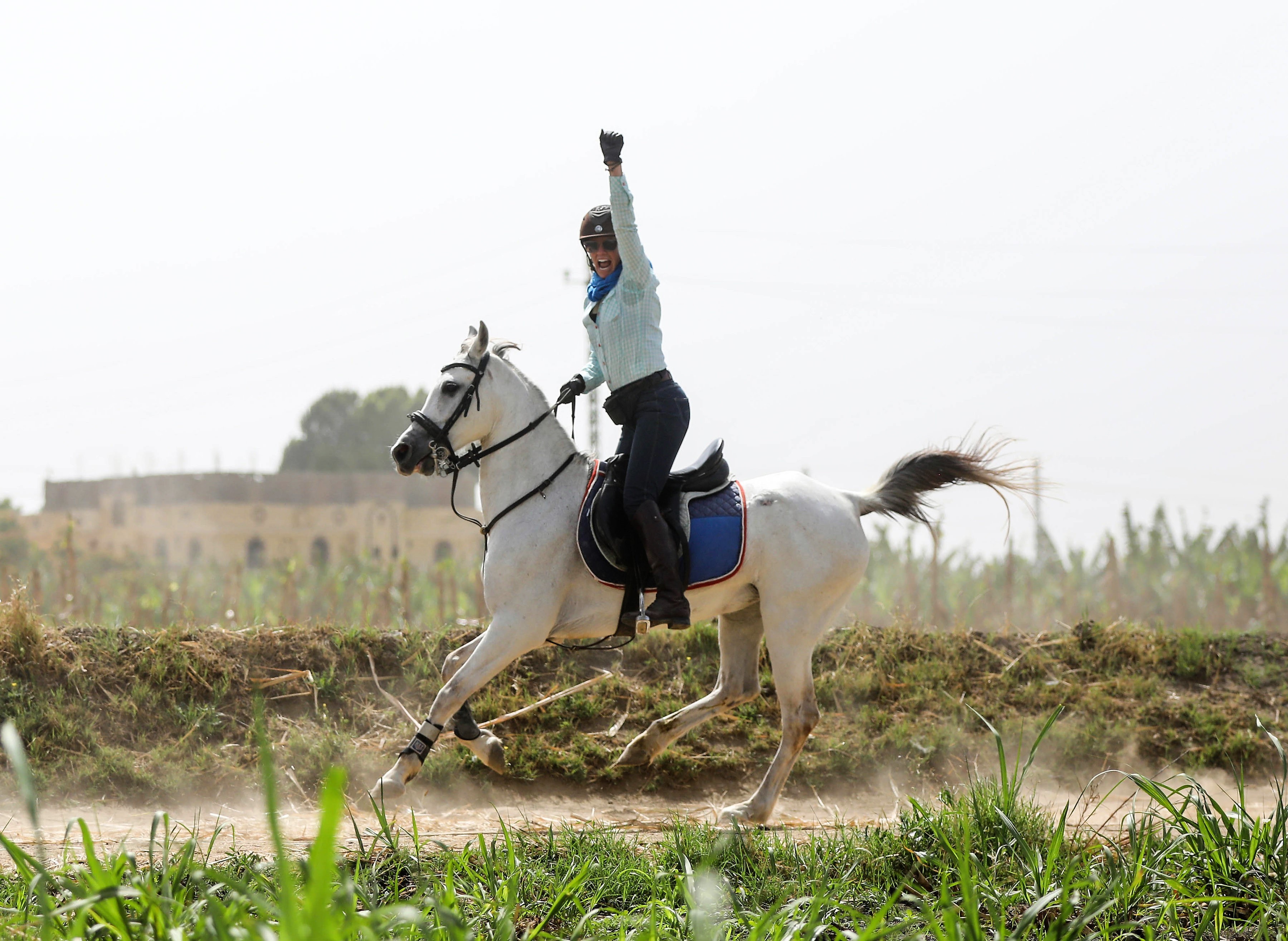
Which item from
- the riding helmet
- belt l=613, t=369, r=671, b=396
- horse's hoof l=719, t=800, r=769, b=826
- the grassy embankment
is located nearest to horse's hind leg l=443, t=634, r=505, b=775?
horse's hoof l=719, t=800, r=769, b=826

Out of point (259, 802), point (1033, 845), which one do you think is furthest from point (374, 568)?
point (1033, 845)

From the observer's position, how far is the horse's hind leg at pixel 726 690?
5.89 metres

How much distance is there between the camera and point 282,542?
42.3 meters

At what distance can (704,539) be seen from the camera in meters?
5.54

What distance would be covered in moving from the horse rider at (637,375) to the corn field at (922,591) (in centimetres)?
285

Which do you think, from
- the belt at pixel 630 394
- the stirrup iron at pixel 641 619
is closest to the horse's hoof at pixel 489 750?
the stirrup iron at pixel 641 619

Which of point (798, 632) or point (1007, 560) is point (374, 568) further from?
point (798, 632)

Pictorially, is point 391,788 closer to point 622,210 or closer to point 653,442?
point 653,442

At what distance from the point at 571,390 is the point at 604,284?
2.11 ft

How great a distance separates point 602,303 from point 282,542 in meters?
40.1

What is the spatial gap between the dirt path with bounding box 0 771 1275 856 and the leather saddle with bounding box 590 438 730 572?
141 cm

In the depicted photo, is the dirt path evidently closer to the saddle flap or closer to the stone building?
the saddle flap

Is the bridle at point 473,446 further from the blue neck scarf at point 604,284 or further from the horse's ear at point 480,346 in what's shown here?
the blue neck scarf at point 604,284

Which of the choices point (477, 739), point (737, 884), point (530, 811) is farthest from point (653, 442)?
point (530, 811)
